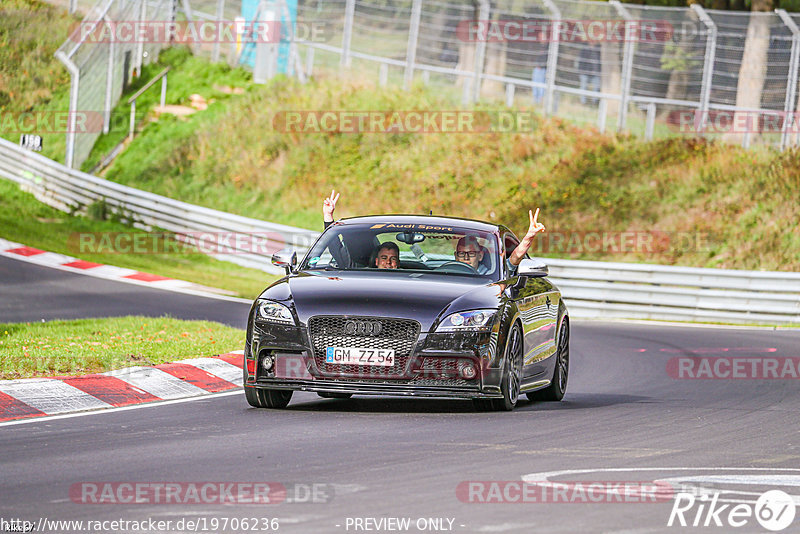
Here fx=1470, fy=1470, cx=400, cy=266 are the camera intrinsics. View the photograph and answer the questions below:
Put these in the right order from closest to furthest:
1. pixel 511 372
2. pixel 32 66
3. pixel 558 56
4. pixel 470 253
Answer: pixel 511 372
pixel 470 253
pixel 558 56
pixel 32 66

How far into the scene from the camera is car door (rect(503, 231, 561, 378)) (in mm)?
11422

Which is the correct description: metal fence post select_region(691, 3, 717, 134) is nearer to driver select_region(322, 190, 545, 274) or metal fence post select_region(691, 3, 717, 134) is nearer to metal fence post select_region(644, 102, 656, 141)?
metal fence post select_region(644, 102, 656, 141)

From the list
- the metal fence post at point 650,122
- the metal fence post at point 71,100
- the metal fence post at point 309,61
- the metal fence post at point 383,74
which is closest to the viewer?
the metal fence post at point 650,122

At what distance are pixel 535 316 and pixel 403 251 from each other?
1.19m

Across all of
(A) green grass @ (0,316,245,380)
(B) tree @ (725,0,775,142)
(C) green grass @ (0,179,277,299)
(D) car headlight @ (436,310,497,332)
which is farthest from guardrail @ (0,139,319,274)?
(D) car headlight @ (436,310,497,332)

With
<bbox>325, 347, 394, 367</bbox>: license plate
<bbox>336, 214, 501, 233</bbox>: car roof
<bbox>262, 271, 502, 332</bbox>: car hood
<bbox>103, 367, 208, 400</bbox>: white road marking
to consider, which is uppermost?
<bbox>336, 214, 501, 233</bbox>: car roof

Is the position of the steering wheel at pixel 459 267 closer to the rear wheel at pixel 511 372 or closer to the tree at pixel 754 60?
the rear wheel at pixel 511 372

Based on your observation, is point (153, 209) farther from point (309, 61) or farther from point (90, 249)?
point (309, 61)

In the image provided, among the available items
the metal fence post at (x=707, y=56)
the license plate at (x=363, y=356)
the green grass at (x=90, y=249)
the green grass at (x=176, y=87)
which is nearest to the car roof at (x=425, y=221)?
the license plate at (x=363, y=356)

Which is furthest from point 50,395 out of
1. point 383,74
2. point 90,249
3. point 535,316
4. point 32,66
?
point 32,66

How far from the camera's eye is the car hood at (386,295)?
10.4 metres

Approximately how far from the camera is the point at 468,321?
1048cm

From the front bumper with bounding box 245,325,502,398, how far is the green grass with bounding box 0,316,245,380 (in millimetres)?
2371

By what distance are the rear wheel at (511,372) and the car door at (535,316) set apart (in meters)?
0.16
